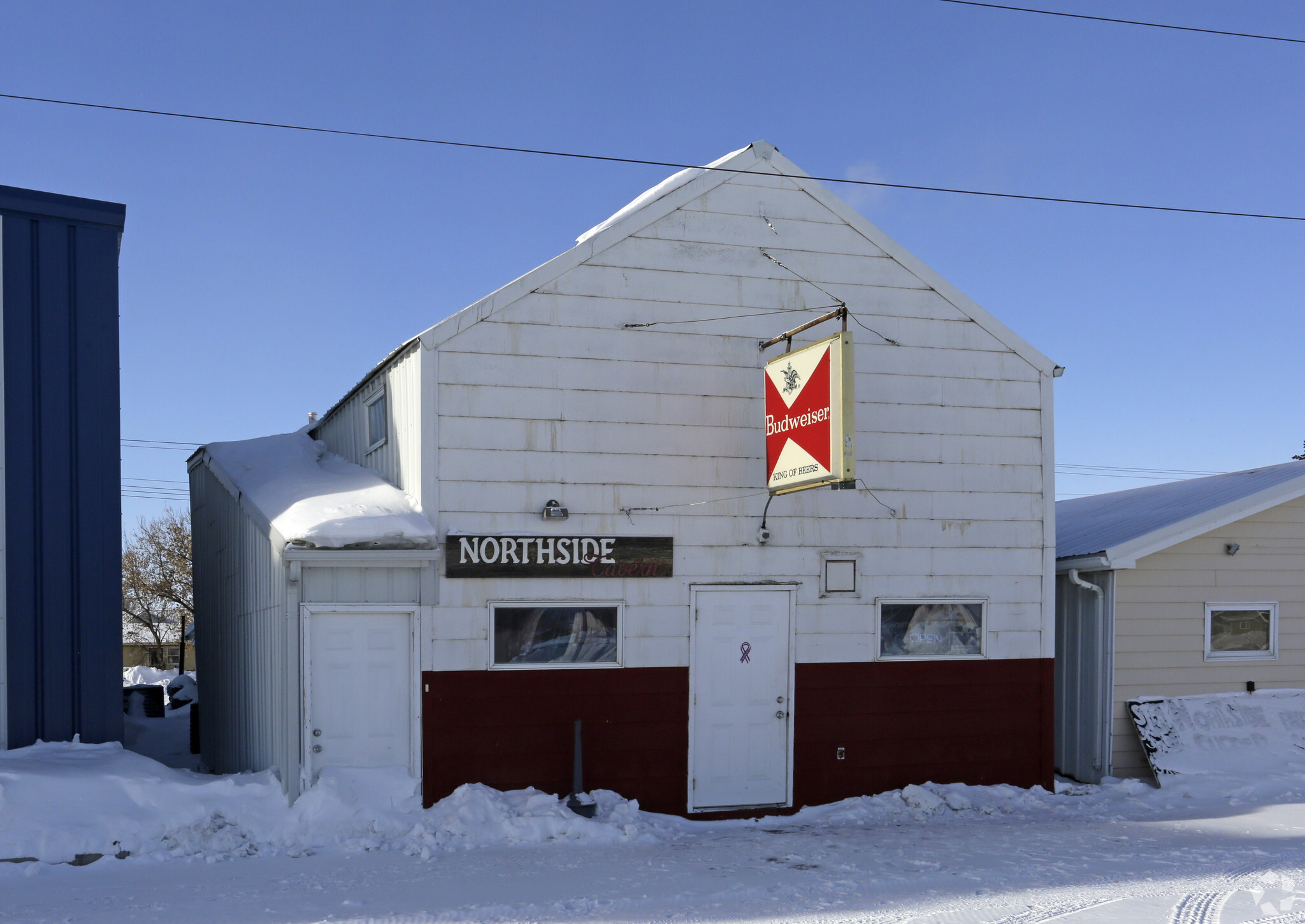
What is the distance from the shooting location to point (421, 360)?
34.1 ft

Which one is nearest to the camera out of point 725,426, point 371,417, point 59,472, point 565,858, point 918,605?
point 565,858

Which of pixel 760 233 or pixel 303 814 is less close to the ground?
pixel 760 233

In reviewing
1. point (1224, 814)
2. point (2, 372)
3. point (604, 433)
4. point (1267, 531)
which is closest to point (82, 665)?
point (2, 372)

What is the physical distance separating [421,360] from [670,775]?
15.6 feet

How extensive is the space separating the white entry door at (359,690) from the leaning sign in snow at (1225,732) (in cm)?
830

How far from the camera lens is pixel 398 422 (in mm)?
11242

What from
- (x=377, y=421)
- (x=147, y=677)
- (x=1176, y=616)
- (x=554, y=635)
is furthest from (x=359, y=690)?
(x=147, y=677)

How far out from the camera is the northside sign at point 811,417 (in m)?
Answer: 9.67

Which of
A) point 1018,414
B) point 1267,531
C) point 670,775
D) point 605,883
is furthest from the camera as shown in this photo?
point 1267,531

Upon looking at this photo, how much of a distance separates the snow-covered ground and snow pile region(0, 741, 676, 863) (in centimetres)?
2

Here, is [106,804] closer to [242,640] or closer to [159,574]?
[242,640]

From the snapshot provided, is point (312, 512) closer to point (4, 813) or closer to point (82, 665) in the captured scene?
point (82, 665)

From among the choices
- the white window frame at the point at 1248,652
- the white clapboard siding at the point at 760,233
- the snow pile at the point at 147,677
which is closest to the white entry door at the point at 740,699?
the white clapboard siding at the point at 760,233

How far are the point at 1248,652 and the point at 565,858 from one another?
353 inches
